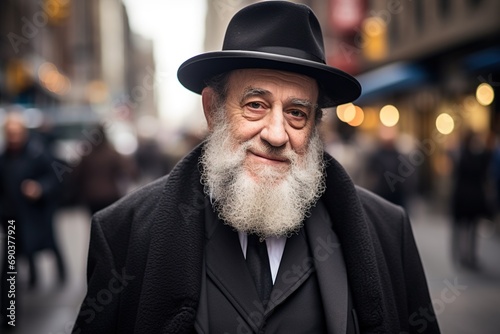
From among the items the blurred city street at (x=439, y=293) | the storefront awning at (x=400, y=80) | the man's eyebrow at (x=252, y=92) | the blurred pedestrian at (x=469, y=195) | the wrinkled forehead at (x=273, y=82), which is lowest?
the blurred city street at (x=439, y=293)

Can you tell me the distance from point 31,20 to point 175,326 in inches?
1285

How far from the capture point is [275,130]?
2.36 meters

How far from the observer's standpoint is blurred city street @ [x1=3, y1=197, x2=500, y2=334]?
20.6ft

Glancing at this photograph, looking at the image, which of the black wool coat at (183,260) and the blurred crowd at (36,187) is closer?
the black wool coat at (183,260)

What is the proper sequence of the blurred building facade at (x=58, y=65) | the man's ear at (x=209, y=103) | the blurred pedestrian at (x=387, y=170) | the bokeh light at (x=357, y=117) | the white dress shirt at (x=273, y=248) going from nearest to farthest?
the white dress shirt at (x=273, y=248) < the man's ear at (x=209, y=103) < the blurred pedestrian at (x=387, y=170) < the blurred building facade at (x=58, y=65) < the bokeh light at (x=357, y=117)

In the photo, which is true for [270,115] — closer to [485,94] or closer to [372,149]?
[372,149]

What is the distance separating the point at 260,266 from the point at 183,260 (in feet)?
1.10

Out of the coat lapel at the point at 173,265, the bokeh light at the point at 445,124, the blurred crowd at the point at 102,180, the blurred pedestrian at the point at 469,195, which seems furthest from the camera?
the bokeh light at the point at 445,124

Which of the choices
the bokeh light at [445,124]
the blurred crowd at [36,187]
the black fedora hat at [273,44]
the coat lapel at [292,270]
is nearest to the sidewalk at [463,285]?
the coat lapel at [292,270]

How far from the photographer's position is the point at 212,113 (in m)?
2.69

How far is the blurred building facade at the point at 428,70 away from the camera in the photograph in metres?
16.5

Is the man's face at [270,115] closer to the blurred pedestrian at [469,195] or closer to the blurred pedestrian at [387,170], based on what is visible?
the blurred pedestrian at [387,170]

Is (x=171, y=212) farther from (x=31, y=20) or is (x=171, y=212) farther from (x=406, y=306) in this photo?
(x=31, y=20)

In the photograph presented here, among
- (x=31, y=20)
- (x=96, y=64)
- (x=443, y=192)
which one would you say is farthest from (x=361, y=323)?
(x=96, y=64)
